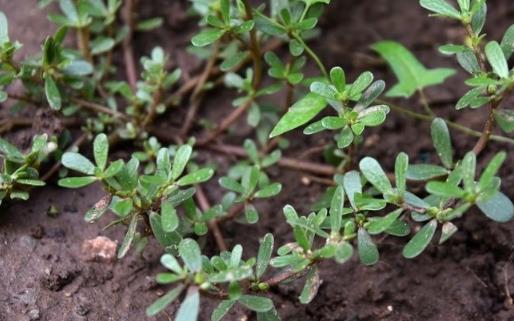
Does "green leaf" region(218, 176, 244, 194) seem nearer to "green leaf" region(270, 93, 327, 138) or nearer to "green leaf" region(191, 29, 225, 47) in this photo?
"green leaf" region(270, 93, 327, 138)

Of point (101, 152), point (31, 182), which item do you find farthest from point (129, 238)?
point (31, 182)

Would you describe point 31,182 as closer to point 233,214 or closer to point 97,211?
point 97,211

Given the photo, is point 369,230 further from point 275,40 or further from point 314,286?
point 275,40

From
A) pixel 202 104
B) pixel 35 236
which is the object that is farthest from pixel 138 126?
pixel 35 236

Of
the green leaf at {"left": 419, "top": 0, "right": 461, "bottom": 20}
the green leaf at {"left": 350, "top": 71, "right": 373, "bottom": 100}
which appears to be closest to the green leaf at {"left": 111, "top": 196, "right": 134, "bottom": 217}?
the green leaf at {"left": 350, "top": 71, "right": 373, "bottom": 100}

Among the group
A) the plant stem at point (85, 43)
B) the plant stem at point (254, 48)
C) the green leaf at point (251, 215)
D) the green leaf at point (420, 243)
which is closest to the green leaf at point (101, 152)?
the green leaf at point (251, 215)
